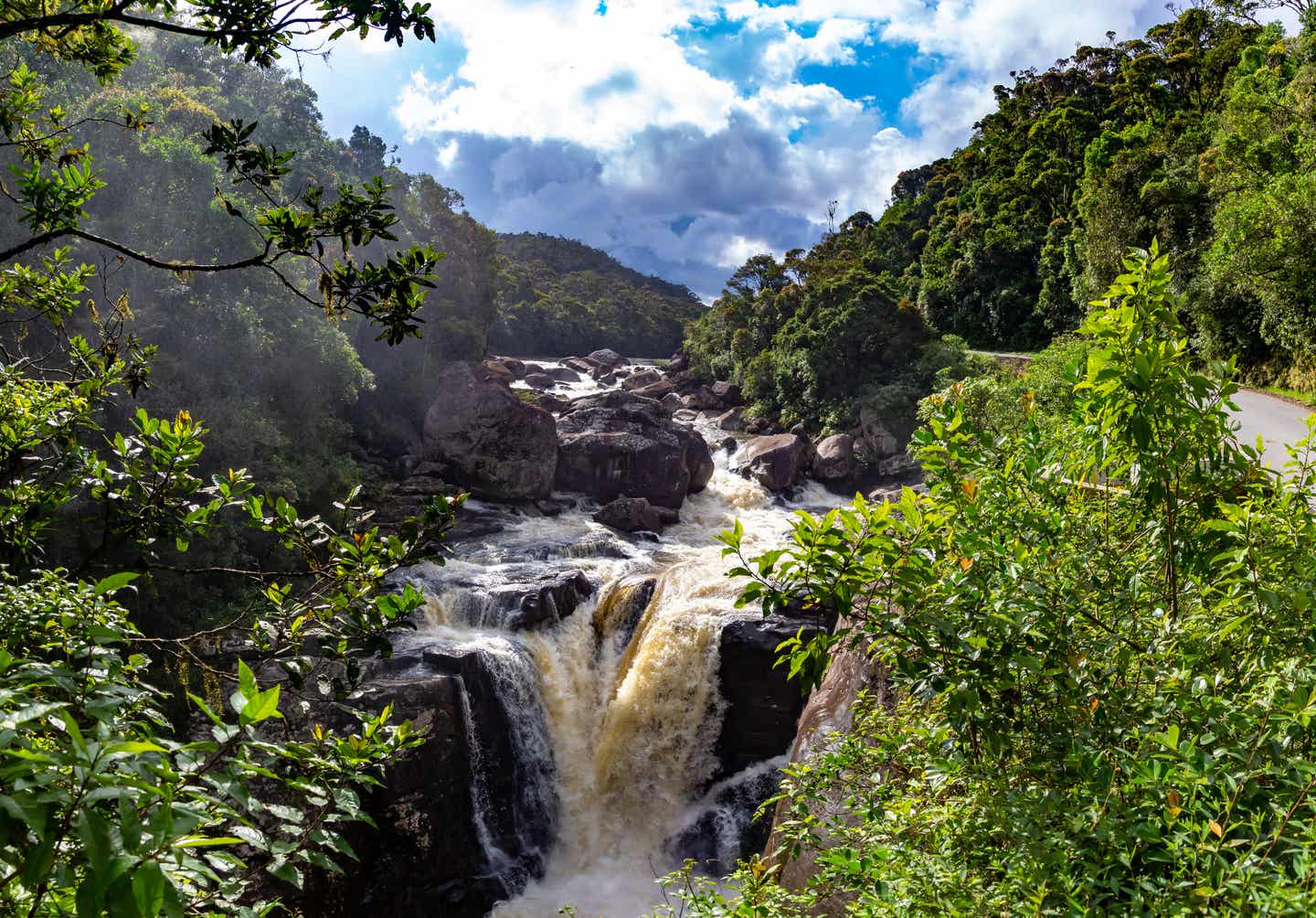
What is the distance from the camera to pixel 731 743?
42.3 feet

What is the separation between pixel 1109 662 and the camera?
295 cm

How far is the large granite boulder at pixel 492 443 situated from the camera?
79.7 feet

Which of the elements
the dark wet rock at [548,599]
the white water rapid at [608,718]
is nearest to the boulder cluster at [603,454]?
the dark wet rock at [548,599]

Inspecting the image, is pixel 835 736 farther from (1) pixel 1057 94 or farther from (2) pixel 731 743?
(1) pixel 1057 94

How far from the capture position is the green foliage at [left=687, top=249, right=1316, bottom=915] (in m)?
2.37

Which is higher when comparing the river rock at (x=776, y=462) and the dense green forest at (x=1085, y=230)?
the dense green forest at (x=1085, y=230)

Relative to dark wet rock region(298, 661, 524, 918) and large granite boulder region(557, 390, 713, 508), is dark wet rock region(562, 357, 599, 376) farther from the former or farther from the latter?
dark wet rock region(298, 661, 524, 918)

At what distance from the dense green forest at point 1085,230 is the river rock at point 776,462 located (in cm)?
393

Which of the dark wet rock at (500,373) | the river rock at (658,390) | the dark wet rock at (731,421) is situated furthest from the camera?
the river rock at (658,390)

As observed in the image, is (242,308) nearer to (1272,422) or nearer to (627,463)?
(627,463)

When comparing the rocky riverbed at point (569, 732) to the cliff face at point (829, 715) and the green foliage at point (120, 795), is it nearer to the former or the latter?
the cliff face at point (829, 715)

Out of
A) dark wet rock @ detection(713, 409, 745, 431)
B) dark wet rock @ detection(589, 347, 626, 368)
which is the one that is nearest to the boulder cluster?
dark wet rock @ detection(713, 409, 745, 431)

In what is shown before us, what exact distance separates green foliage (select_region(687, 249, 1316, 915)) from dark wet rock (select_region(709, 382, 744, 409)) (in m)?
37.9

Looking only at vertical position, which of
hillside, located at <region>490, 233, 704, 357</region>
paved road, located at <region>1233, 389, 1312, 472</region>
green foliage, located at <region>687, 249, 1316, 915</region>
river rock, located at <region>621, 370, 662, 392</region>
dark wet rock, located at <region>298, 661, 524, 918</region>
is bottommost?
dark wet rock, located at <region>298, 661, 524, 918</region>
